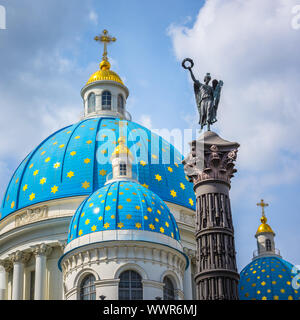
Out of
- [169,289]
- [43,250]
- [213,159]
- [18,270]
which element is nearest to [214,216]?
[213,159]

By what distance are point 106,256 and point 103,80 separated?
84.6 feet

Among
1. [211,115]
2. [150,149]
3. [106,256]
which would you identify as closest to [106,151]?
[150,149]

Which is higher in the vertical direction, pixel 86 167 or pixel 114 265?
pixel 86 167

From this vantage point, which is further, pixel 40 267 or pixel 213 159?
pixel 40 267

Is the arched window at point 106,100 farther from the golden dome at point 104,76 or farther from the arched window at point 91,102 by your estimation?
the golden dome at point 104,76

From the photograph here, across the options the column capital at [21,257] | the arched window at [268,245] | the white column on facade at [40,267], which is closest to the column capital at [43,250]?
the white column on facade at [40,267]

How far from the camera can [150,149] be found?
58.4 metres

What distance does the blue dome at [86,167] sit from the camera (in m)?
55.3

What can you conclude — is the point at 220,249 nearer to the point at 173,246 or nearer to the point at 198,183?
the point at 198,183

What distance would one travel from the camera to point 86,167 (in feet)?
182

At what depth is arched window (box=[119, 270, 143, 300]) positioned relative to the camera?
42531mm

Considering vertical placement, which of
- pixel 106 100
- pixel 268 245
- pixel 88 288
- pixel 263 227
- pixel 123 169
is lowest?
pixel 88 288

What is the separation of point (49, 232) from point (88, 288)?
41.3 feet

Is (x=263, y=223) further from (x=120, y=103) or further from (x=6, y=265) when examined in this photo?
(x=6, y=265)
